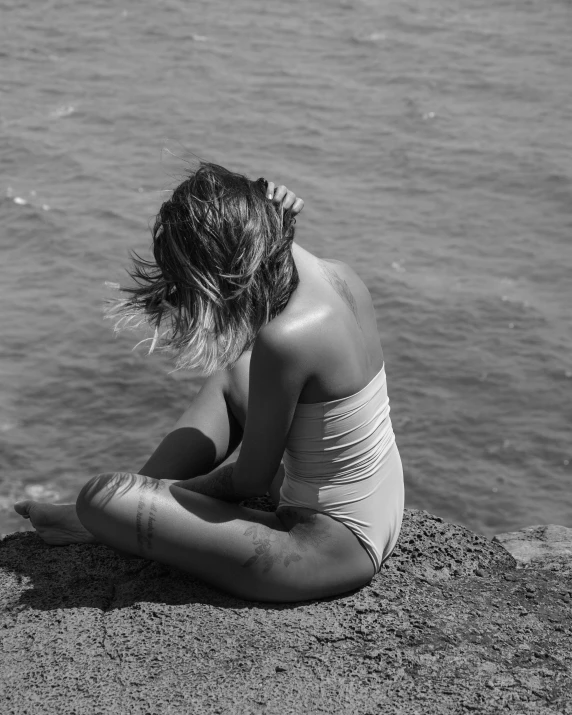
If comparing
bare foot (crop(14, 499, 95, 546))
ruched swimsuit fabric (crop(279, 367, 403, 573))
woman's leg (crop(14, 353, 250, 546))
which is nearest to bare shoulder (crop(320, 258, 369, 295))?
ruched swimsuit fabric (crop(279, 367, 403, 573))

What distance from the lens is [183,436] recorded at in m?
4.20

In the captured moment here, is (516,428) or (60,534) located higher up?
(60,534)

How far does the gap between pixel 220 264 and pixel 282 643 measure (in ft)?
4.54

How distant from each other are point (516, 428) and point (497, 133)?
277 inches

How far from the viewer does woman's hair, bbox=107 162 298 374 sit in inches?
136

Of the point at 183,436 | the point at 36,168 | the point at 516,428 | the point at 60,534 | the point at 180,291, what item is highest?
the point at 180,291

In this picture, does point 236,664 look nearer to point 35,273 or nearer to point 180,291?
point 180,291

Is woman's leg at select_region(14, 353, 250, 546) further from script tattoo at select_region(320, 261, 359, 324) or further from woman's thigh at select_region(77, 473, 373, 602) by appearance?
script tattoo at select_region(320, 261, 359, 324)

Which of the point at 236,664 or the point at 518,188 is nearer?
the point at 236,664

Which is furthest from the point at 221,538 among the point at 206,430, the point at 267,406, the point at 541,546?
the point at 541,546

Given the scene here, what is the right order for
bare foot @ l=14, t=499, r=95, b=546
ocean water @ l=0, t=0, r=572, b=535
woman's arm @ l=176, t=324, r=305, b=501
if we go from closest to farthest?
woman's arm @ l=176, t=324, r=305, b=501
bare foot @ l=14, t=499, r=95, b=546
ocean water @ l=0, t=0, r=572, b=535

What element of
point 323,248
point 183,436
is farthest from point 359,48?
point 183,436

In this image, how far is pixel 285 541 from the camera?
12.0 feet

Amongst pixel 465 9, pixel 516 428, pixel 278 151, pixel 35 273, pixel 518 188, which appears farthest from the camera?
pixel 465 9
